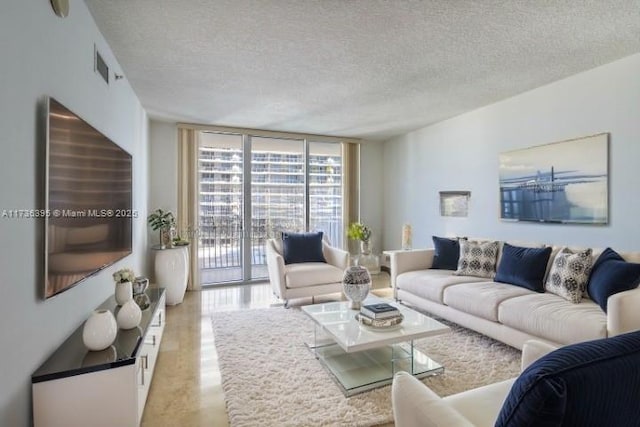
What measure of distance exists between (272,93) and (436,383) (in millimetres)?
3137

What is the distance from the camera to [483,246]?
142 inches

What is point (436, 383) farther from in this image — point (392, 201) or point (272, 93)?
point (392, 201)

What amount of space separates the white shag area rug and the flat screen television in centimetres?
122

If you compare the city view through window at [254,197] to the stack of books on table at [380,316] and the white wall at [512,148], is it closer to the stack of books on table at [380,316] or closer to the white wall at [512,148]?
the white wall at [512,148]

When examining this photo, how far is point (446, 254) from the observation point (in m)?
3.95

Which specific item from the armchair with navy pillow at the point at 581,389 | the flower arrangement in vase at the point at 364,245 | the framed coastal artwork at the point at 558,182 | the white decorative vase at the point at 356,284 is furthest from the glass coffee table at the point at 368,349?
the flower arrangement in vase at the point at 364,245

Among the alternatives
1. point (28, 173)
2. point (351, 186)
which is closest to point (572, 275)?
point (28, 173)

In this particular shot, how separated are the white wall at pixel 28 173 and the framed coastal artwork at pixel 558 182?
13.5 ft

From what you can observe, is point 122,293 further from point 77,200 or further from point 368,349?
point 368,349

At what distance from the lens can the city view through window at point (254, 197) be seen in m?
5.28

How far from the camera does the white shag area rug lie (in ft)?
6.42

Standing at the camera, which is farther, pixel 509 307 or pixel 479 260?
Result: pixel 479 260

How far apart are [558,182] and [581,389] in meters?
3.33

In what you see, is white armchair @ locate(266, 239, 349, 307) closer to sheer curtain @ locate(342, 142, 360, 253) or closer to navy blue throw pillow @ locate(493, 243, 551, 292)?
sheer curtain @ locate(342, 142, 360, 253)
